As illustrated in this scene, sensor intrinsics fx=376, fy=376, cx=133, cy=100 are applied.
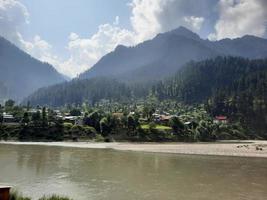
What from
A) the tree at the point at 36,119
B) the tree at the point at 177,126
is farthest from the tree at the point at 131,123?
the tree at the point at 36,119

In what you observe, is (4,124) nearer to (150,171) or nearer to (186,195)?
(150,171)

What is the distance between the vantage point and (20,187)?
39.8 m

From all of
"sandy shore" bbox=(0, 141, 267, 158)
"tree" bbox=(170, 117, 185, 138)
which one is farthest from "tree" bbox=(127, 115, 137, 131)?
"sandy shore" bbox=(0, 141, 267, 158)

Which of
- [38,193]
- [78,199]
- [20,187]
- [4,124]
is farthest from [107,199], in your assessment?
[4,124]

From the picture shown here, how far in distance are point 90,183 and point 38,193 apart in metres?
8.34

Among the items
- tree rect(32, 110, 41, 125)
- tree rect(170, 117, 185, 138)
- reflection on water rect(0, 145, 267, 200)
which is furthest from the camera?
tree rect(170, 117, 185, 138)

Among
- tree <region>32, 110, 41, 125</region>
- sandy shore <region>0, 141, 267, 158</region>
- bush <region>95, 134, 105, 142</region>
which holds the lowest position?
sandy shore <region>0, 141, 267, 158</region>

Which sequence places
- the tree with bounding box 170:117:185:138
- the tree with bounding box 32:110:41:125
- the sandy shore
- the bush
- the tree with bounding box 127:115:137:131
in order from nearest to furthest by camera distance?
the sandy shore < the bush < the tree with bounding box 32:110:41:125 < the tree with bounding box 127:115:137:131 < the tree with bounding box 170:117:185:138

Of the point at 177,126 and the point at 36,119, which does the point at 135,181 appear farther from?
the point at 177,126

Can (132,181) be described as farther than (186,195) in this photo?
Yes

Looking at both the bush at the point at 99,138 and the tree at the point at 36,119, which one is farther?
the tree at the point at 36,119

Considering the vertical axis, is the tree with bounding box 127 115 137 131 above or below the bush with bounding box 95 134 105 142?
above

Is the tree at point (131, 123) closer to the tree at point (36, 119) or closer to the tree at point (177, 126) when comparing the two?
the tree at point (177, 126)

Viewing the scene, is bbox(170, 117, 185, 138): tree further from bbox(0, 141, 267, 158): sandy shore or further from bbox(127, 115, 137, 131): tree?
bbox(0, 141, 267, 158): sandy shore
